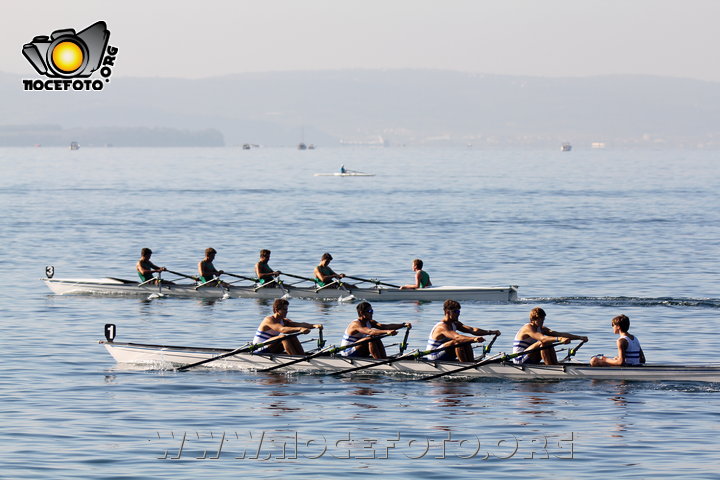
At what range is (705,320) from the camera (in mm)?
38812

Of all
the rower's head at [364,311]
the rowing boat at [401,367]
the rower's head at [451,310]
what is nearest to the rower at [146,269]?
the rowing boat at [401,367]

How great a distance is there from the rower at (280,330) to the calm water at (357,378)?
0.73 metres

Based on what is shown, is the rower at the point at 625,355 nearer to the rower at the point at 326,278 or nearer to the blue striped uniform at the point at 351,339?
the blue striped uniform at the point at 351,339

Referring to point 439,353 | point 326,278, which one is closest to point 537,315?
point 439,353

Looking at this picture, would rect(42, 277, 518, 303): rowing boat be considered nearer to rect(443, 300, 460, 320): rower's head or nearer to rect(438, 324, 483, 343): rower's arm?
rect(438, 324, 483, 343): rower's arm

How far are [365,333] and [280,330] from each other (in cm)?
200

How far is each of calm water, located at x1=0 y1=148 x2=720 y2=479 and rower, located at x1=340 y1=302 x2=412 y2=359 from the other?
0.62 m

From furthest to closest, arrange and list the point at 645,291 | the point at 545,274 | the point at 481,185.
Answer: the point at 481,185 < the point at 545,274 < the point at 645,291

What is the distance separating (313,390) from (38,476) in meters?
8.18

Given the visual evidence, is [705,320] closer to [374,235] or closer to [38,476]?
[38,476]

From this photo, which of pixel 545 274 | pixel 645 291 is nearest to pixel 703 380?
pixel 645 291

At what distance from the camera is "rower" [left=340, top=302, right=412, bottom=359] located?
92.1ft

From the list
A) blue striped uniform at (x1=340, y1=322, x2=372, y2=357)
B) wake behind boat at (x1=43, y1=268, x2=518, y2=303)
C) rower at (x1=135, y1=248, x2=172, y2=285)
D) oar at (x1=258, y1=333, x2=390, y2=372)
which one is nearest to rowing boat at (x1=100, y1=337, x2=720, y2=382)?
oar at (x1=258, y1=333, x2=390, y2=372)

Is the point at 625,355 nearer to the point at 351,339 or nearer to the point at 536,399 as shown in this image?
the point at 536,399
